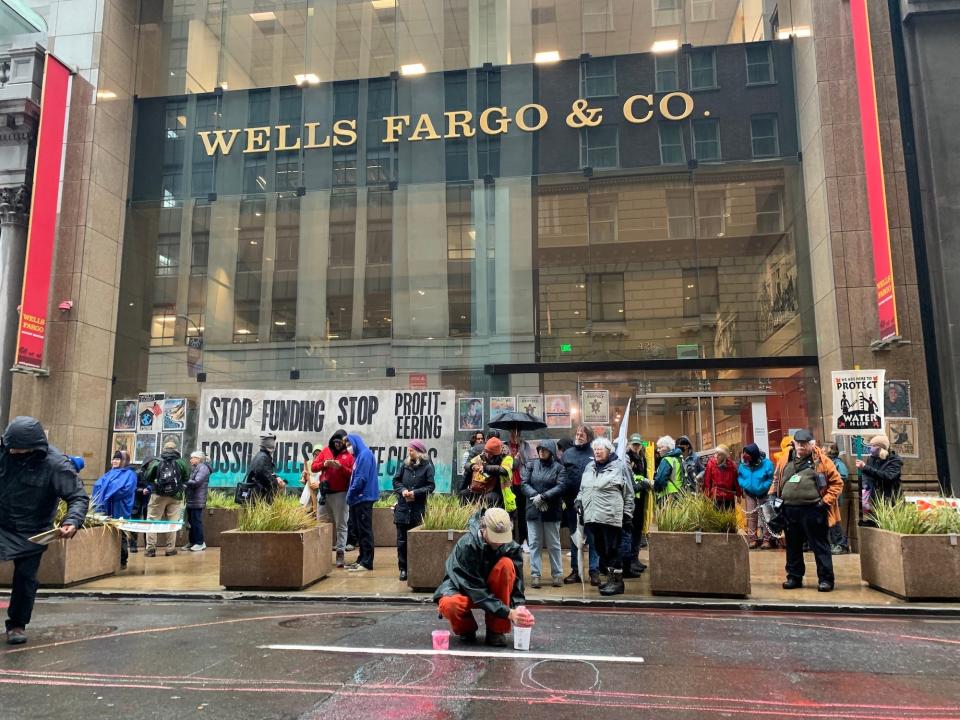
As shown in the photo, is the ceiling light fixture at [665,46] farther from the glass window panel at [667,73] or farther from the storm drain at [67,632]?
the storm drain at [67,632]

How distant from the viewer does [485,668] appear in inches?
209

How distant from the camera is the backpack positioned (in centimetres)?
1230

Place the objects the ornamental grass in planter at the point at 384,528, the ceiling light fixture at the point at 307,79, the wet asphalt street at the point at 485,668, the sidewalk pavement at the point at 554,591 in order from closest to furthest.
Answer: the wet asphalt street at the point at 485,668 → the sidewalk pavement at the point at 554,591 → the ornamental grass in planter at the point at 384,528 → the ceiling light fixture at the point at 307,79

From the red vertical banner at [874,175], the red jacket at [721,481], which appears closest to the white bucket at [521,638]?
the red jacket at [721,481]

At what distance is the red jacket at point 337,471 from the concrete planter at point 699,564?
4.55 metres

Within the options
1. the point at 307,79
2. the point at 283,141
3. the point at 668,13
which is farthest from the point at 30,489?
the point at 668,13

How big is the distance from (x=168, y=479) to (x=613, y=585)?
26.4 feet

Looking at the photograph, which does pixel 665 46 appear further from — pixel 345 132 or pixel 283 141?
pixel 283 141

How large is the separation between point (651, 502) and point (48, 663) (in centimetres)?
721

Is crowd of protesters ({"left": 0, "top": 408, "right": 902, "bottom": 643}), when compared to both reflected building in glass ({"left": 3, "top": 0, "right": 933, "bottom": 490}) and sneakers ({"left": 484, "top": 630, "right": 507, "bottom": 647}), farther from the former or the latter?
reflected building in glass ({"left": 3, "top": 0, "right": 933, "bottom": 490})

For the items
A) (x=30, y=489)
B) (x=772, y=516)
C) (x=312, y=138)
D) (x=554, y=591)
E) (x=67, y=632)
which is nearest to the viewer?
(x=30, y=489)

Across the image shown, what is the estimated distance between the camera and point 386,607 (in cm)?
809

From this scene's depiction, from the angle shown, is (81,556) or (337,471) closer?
(81,556)

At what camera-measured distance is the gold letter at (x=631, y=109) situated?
16.6 metres
